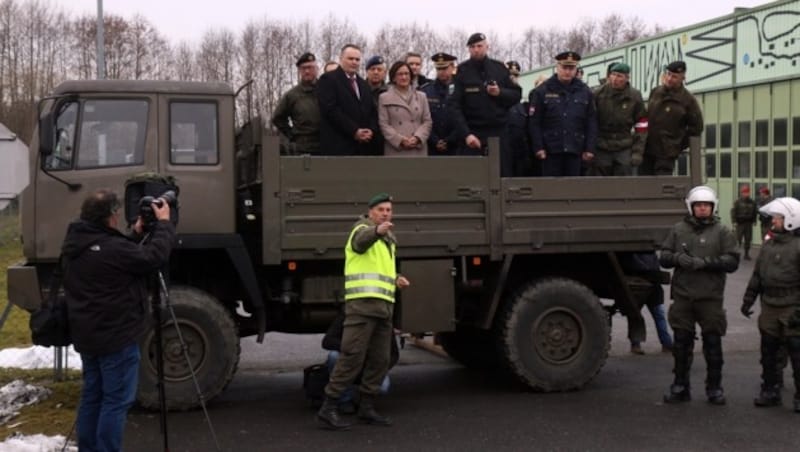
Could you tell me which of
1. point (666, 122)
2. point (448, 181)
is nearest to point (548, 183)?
point (448, 181)

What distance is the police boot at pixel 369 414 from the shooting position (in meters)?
7.30

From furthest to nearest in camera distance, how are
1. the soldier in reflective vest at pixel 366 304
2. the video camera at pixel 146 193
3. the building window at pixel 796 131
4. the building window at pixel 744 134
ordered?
the building window at pixel 744 134
the building window at pixel 796 131
the soldier in reflective vest at pixel 366 304
the video camera at pixel 146 193

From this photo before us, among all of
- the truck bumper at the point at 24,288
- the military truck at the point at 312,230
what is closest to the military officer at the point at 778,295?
the military truck at the point at 312,230

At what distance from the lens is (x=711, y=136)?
27047 millimetres

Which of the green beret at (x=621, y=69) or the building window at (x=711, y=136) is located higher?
the building window at (x=711, y=136)

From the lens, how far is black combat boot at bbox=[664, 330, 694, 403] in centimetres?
796

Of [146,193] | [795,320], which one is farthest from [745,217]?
[146,193]

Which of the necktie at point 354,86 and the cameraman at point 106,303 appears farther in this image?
the necktie at point 354,86

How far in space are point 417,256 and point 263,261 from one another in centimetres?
127

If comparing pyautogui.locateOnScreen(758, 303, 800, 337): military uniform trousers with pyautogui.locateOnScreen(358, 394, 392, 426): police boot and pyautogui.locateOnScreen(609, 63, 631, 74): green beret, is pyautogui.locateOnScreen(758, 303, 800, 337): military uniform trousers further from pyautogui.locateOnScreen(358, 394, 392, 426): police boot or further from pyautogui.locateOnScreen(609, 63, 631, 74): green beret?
pyautogui.locateOnScreen(358, 394, 392, 426): police boot

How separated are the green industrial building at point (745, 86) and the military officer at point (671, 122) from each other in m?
14.4

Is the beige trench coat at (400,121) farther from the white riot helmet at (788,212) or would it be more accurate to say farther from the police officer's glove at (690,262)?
the white riot helmet at (788,212)

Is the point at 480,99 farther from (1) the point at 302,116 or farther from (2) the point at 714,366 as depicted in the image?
(2) the point at 714,366

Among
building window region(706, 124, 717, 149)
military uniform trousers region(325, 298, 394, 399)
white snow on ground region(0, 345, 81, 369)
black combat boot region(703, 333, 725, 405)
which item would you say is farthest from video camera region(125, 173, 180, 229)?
building window region(706, 124, 717, 149)
